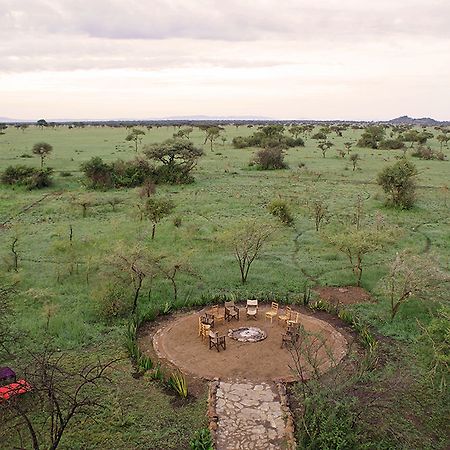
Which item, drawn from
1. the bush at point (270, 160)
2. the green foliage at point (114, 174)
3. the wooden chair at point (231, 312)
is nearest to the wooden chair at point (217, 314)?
the wooden chair at point (231, 312)

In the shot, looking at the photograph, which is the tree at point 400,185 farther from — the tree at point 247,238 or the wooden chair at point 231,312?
the wooden chair at point 231,312

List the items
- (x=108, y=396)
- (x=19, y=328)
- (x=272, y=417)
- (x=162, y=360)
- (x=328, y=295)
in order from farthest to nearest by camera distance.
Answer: (x=328, y=295) < (x=19, y=328) < (x=162, y=360) < (x=108, y=396) < (x=272, y=417)

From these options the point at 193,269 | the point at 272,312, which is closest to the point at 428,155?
the point at 193,269

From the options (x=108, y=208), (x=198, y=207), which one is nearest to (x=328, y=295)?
(x=198, y=207)

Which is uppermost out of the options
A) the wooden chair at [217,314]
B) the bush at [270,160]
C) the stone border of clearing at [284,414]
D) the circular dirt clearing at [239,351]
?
the bush at [270,160]

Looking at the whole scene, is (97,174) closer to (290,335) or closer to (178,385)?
(290,335)

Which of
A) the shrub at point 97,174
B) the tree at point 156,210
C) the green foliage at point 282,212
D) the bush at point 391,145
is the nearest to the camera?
the tree at point 156,210

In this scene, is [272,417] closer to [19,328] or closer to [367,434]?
[367,434]
